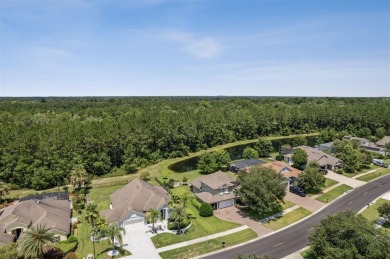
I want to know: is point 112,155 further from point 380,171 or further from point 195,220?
point 380,171

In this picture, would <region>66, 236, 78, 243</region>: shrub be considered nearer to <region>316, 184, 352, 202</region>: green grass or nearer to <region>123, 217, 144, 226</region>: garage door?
<region>123, 217, 144, 226</region>: garage door

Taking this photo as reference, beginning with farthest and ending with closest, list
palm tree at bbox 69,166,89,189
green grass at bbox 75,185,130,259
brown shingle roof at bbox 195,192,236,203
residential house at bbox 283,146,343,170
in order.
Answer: residential house at bbox 283,146,343,170
palm tree at bbox 69,166,89,189
brown shingle roof at bbox 195,192,236,203
green grass at bbox 75,185,130,259

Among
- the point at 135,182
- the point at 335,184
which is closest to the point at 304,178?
the point at 335,184

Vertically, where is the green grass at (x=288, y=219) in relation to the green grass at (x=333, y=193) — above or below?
below

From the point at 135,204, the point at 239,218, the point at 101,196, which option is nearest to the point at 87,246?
the point at 135,204

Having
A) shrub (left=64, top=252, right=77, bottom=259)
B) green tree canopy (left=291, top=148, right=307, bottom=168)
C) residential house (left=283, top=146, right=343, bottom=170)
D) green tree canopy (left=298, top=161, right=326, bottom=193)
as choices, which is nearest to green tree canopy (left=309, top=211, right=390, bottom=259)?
green tree canopy (left=298, top=161, right=326, bottom=193)

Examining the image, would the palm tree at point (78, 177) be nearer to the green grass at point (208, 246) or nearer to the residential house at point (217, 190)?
the residential house at point (217, 190)

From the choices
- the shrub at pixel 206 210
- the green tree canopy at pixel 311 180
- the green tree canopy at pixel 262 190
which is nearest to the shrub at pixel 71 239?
the shrub at pixel 206 210

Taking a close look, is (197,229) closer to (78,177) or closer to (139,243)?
(139,243)
